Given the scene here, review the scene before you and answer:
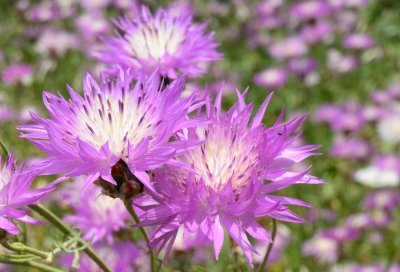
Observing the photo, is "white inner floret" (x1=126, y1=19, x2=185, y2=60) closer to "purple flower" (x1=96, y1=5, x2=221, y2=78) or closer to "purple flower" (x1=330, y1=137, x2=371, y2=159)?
"purple flower" (x1=96, y1=5, x2=221, y2=78)

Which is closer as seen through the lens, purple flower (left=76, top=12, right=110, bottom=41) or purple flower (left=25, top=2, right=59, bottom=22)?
purple flower (left=76, top=12, right=110, bottom=41)

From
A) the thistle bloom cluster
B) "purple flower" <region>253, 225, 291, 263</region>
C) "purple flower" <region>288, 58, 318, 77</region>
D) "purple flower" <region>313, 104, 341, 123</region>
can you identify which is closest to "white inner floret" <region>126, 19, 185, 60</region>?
the thistle bloom cluster

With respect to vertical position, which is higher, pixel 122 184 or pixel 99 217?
pixel 122 184

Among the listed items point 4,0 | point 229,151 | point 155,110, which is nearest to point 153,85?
point 155,110

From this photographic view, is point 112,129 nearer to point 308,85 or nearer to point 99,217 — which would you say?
point 99,217

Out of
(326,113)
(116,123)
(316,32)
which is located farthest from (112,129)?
(316,32)

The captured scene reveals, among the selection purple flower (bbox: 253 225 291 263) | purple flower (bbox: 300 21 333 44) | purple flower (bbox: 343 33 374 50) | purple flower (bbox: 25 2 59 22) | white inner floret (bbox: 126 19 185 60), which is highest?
white inner floret (bbox: 126 19 185 60)

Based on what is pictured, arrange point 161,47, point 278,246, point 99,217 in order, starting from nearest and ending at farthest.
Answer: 1. point 161,47
2. point 99,217
3. point 278,246

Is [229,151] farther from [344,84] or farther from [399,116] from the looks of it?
[344,84]
